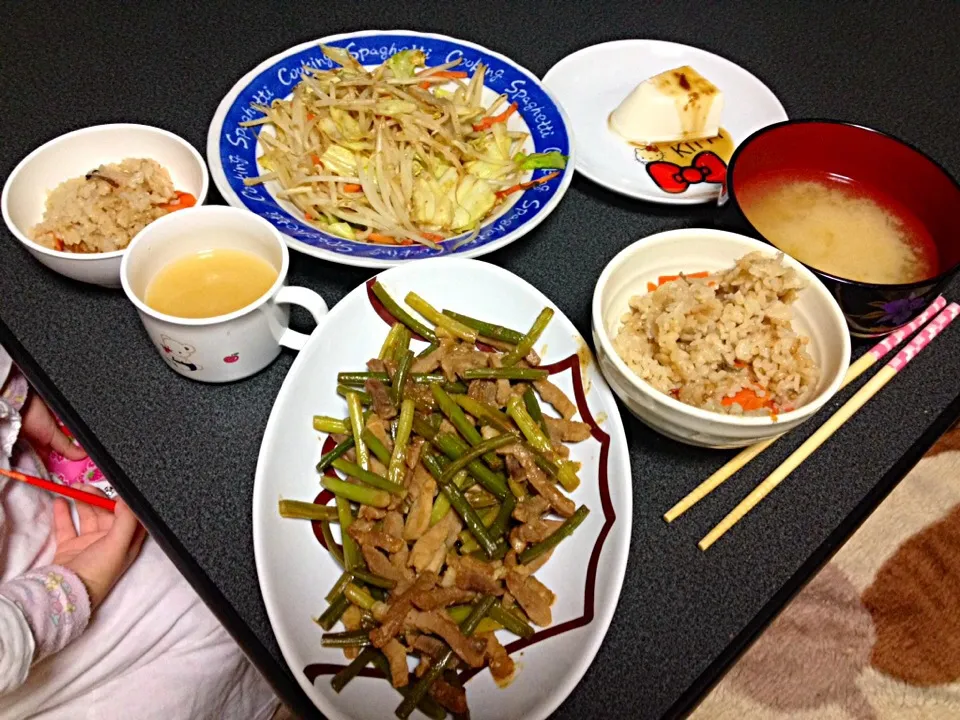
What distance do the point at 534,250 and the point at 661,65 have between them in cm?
71

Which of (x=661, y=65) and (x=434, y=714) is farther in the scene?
(x=661, y=65)

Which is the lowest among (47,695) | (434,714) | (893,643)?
(893,643)

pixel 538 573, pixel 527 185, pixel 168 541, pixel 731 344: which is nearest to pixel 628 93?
pixel 527 185

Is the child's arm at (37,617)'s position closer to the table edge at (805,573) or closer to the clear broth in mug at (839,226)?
the table edge at (805,573)

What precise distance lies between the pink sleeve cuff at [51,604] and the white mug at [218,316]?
0.39 meters

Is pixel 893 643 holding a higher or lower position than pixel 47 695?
lower

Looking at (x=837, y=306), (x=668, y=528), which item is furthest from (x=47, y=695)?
(x=837, y=306)

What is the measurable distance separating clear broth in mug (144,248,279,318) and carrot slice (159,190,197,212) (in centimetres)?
17

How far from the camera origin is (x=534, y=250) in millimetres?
1465

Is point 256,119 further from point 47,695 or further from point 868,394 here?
point 868,394

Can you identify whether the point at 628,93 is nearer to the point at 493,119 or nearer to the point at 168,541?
the point at 493,119

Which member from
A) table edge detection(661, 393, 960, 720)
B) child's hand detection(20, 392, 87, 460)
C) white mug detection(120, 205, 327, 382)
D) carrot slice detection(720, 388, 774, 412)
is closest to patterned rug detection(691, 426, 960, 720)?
table edge detection(661, 393, 960, 720)

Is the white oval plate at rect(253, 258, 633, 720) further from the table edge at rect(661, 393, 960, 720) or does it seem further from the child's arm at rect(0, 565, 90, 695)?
the child's arm at rect(0, 565, 90, 695)

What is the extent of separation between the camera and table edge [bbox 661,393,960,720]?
0.98 meters
